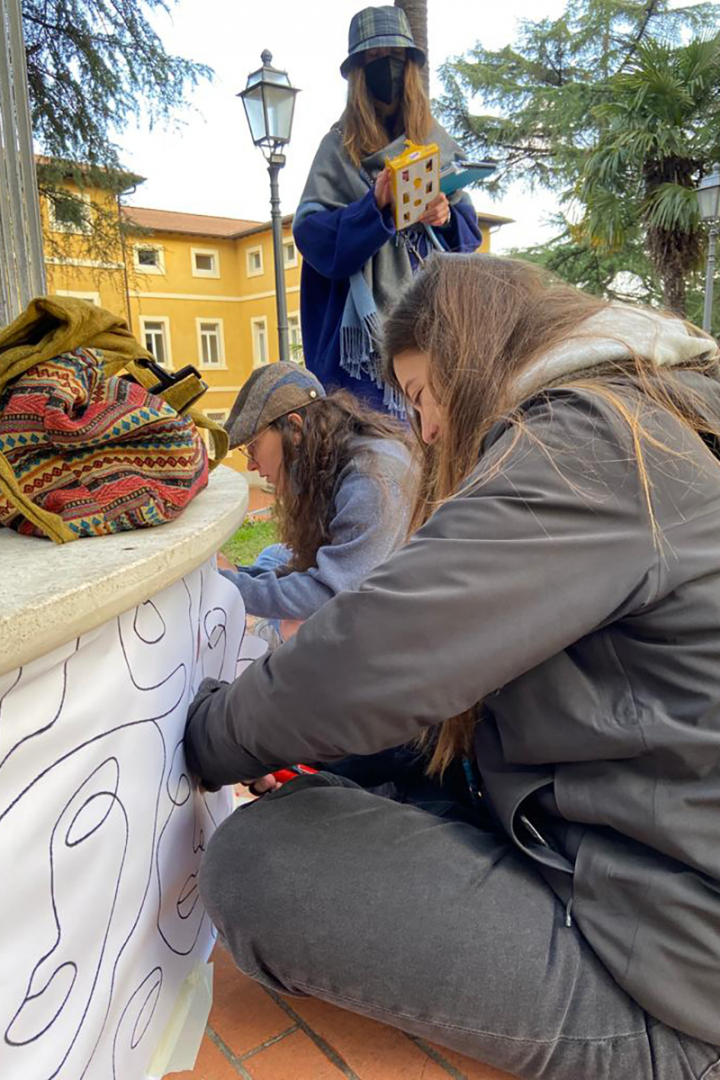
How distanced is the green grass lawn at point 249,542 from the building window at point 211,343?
22.5 metres

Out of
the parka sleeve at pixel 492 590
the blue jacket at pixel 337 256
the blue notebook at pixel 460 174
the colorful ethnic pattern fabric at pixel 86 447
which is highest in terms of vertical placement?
the blue notebook at pixel 460 174

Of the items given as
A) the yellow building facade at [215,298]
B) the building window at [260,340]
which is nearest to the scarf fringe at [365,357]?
the yellow building facade at [215,298]

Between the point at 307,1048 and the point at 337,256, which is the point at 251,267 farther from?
the point at 307,1048

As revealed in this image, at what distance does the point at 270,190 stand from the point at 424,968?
649 centimetres

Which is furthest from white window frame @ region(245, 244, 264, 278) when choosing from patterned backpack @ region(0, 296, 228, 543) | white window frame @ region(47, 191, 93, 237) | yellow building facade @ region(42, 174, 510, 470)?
patterned backpack @ region(0, 296, 228, 543)

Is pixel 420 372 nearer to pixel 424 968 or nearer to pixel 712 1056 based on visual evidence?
pixel 424 968

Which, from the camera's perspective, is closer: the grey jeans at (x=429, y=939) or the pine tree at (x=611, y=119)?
the grey jeans at (x=429, y=939)

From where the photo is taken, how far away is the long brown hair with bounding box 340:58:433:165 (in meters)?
2.52

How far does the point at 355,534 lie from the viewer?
2152 mm

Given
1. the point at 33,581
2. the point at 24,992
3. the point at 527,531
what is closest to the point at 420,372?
the point at 527,531

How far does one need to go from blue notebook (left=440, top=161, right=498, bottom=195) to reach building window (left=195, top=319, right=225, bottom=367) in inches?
1134

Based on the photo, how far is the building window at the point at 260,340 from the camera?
30.4 metres

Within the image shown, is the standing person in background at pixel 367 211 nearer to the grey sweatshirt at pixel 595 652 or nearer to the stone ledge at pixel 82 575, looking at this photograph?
the stone ledge at pixel 82 575

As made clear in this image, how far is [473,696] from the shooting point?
97cm
